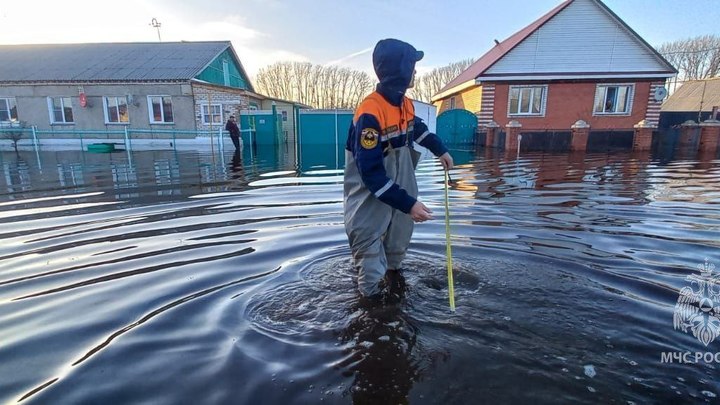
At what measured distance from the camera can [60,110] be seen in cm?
2222

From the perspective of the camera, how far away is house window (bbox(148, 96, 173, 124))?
21.6 meters

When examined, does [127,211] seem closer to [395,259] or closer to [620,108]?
[395,259]

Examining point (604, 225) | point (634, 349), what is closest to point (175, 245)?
point (634, 349)

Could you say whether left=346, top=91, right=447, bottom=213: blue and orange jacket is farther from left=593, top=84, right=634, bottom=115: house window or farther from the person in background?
left=593, top=84, right=634, bottom=115: house window

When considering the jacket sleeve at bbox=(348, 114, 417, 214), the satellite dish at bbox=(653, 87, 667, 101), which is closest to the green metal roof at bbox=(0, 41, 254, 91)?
the jacket sleeve at bbox=(348, 114, 417, 214)

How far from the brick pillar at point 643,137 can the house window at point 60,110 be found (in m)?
28.5

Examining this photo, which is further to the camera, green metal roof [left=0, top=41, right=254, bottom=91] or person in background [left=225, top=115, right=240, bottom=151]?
green metal roof [left=0, top=41, right=254, bottom=91]

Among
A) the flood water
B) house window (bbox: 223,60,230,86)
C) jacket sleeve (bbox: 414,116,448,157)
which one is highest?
house window (bbox: 223,60,230,86)

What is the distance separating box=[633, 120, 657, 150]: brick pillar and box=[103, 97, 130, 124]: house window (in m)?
25.4

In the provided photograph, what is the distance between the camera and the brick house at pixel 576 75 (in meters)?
Result: 19.1

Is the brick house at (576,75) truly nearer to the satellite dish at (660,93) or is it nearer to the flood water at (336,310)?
the satellite dish at (660,93)

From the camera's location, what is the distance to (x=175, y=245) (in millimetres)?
4090

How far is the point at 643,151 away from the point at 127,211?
17927 mm

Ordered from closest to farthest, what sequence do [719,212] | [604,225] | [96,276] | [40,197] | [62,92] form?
1. [96,276]
2. [604,225]
3. [719,212]
4. [40,197]
5. [62,92]
